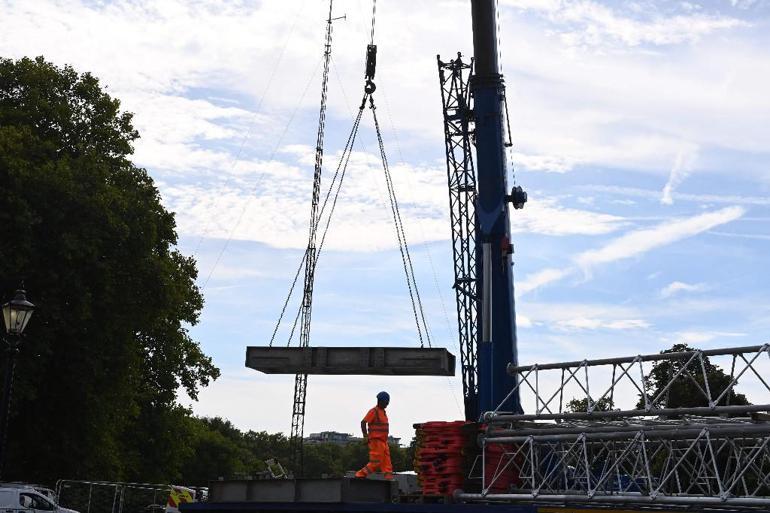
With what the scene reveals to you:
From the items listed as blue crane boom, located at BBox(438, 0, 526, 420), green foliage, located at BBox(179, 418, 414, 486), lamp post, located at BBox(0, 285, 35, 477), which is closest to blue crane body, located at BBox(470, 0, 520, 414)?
blue crane boom, located at BBox(438, 0, 526, 420)

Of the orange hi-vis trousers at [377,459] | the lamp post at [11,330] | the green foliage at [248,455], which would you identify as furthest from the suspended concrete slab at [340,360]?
the green foliage at [248,455]

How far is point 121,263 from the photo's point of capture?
114 ft

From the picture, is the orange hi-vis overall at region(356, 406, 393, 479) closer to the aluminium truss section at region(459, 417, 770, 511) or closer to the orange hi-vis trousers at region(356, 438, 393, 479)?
the orange hi-vis trousers at region(356, 438, 393, 479)

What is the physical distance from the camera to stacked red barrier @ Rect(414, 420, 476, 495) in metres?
20.8

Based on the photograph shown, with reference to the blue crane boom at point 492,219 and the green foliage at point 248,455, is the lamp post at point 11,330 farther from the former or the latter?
the green foliage at point 248,455

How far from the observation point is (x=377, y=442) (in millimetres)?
20391

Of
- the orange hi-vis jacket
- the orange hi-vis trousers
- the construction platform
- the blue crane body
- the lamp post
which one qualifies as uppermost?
the blue crane body

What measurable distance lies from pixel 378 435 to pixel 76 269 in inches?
673

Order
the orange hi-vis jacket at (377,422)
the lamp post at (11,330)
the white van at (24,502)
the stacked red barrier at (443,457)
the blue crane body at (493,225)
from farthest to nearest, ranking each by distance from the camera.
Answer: the blue crane body at (493,225) < the white van at (24,502) < the stacked red barrier at (443,457) < the orange hi-vis jacket at (377,422) < the lamp post at (11,330)

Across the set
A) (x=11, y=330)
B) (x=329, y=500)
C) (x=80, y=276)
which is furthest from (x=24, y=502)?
(x=329, y=500)

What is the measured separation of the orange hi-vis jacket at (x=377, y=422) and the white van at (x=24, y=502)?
1287 cm

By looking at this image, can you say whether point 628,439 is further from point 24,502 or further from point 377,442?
point 24,502

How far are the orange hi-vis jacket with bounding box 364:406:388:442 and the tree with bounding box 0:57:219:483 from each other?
1582cm

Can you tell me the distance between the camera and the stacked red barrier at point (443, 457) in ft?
68.1
